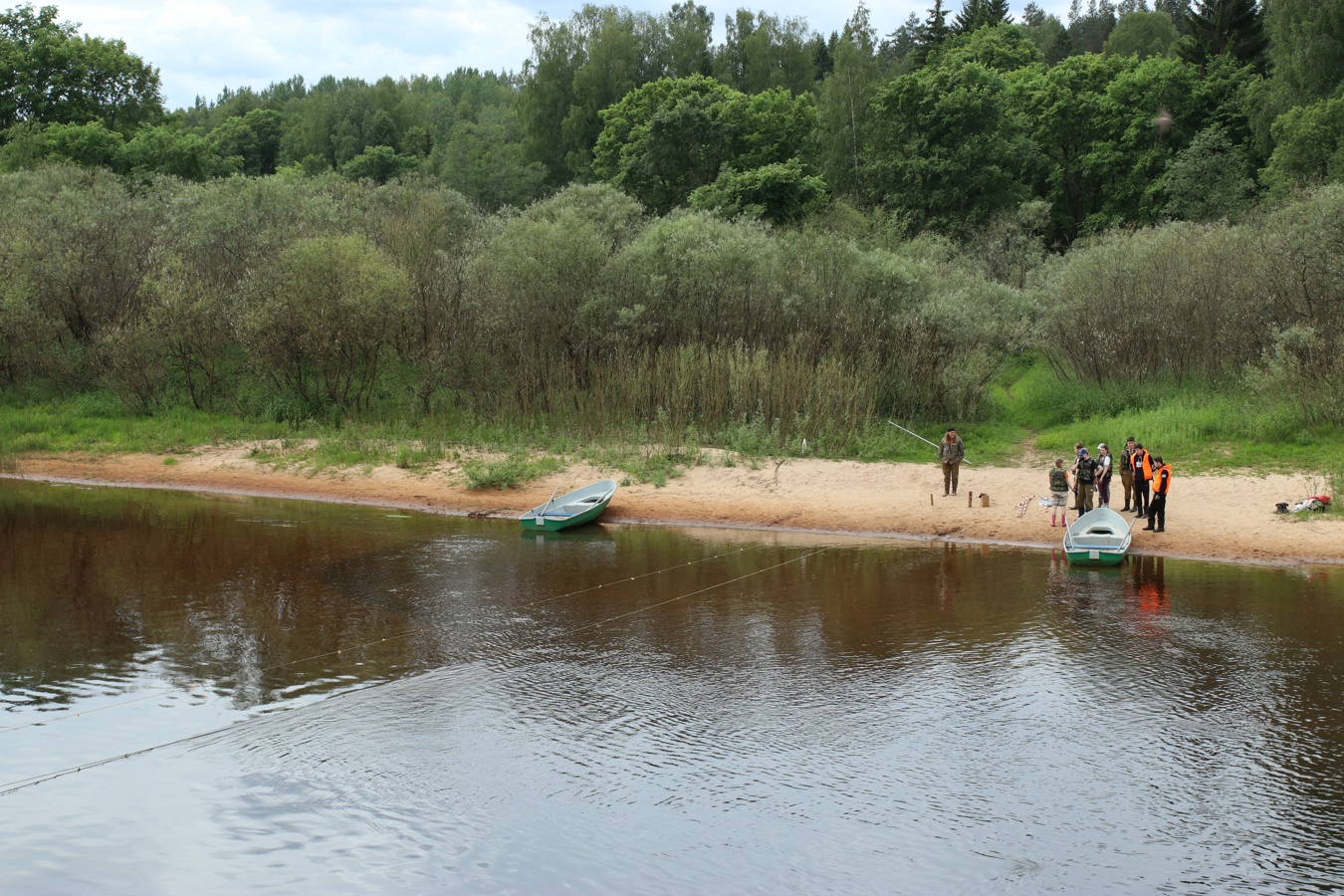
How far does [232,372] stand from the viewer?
35.5 m

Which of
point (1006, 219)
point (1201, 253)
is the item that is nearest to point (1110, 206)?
point (1006, 219)

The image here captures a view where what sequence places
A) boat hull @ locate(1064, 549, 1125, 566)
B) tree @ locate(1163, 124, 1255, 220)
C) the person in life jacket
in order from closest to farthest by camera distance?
boat hull @ locate(1064, 549, 1125, 566) < the person in life jacket < tree @ locate(1163, 124, 1255, 220)

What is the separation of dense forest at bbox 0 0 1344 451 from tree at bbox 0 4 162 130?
35cm

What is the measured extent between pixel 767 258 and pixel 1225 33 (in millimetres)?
41998

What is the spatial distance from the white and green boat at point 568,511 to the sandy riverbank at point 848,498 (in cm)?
77

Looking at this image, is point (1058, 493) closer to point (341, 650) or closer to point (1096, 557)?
point (1096, 557)

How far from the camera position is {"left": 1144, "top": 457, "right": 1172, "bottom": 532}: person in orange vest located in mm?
20391

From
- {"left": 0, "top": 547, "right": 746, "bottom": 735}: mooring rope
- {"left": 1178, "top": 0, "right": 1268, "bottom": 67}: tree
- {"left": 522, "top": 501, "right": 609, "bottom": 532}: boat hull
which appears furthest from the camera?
{"left": 1178, "top": 0, "right": 1268, "bottom": 67}: tree

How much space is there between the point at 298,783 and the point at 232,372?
27639 millimetres

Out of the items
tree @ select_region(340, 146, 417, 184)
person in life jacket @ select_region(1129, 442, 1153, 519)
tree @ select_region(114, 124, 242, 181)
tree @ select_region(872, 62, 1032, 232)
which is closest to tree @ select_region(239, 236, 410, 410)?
person in life jacket @ select_region(1129, 442, 1153, 519)

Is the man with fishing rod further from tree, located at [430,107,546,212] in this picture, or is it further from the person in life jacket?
tree, located at [430,107,546,212]

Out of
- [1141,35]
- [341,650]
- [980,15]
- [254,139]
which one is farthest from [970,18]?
[341,650]

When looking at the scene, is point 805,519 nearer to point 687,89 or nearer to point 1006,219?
point 1006,219

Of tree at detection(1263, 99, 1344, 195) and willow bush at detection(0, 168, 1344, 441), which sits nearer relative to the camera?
willow bush at detection(0, 168, 1344, 441)
